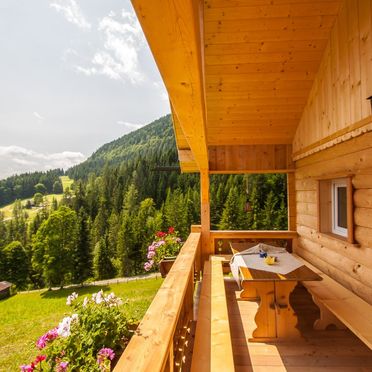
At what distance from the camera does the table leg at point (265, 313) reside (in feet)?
9.71

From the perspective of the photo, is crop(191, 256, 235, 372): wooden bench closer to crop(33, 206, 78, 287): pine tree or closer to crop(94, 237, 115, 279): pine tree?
crop(33, 206, 78, 287): pine tree

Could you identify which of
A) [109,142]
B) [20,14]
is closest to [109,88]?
[20,14]

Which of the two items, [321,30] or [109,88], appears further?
[109,88]

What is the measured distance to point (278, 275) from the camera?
2.90 m

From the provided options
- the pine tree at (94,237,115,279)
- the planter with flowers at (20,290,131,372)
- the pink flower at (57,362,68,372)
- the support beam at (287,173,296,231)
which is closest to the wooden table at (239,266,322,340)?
the planter with flowers at (20,290,131,372)

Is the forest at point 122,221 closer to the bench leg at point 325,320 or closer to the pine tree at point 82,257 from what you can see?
the pine tree at point 82,257

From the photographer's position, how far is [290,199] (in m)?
5.06

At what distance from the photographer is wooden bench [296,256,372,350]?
2.24 meters

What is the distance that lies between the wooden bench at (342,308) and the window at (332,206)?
0.65 metres

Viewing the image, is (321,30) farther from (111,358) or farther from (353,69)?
(111,358)

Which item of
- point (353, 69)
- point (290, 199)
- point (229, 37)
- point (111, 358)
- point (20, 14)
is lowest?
point (111, 358)

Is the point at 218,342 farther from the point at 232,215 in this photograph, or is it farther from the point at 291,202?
the point at 232,215

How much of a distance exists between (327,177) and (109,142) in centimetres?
10570

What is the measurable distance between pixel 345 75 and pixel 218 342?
301cm
